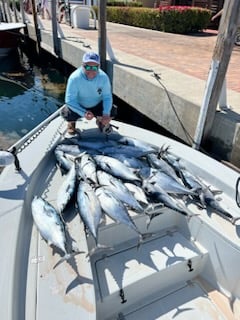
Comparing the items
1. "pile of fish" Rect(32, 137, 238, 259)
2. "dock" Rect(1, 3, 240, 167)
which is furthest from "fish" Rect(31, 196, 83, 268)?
"dock" Rect(1, 3, 240, 167)

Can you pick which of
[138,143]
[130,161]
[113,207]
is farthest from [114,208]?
[138,143]

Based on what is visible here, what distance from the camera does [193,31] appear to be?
1608 cm

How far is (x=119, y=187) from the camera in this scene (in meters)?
2.72

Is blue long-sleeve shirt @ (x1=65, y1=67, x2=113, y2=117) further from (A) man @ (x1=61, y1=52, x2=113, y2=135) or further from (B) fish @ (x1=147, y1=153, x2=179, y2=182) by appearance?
(B) fish @ (x1=147, y1=153, x2=179, y2=182)

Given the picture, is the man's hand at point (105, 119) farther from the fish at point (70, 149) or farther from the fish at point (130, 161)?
the fish at point (130, 161)

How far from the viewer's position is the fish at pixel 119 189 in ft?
8.50

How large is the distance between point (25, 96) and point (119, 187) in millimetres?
8376

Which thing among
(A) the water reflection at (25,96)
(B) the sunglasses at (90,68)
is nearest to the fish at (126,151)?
(B) the sunglasses at (90,68)

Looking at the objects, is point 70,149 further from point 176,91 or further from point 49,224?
point 176,91

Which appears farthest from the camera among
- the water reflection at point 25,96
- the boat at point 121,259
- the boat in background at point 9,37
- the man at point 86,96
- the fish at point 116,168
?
the boat in background at point 9,37

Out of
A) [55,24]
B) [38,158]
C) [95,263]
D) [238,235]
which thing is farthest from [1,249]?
[55,24]

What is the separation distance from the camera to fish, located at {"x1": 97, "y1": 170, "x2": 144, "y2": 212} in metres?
2.59

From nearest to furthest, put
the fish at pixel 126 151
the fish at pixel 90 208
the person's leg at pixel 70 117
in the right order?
the fish at pixel 90 208 < the fish at pixel 126 151 < the person's leg at pixel 70 117

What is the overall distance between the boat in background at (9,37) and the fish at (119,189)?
14.3 m
